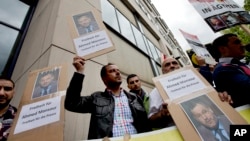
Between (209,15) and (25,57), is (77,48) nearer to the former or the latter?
(25,57)

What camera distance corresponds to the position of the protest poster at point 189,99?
1.24m

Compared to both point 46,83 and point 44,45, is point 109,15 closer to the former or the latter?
point 44,45

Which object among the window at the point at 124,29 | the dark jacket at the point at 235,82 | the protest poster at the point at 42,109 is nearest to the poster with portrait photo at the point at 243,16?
the dark jacket at the point at 235,82

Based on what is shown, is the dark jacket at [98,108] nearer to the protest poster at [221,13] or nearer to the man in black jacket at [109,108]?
the man in black jacket at [109,108]

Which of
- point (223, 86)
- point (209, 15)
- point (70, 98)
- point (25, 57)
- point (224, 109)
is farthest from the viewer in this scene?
point (25, 57)

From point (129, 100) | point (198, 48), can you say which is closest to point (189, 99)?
point (129, 100)

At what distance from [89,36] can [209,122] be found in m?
1.33

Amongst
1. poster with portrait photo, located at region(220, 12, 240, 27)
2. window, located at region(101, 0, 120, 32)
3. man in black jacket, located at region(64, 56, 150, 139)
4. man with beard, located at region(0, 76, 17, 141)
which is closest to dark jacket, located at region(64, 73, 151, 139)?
man in black jacket, located at region(64, 56, 150, 139)

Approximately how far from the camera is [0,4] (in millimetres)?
3568

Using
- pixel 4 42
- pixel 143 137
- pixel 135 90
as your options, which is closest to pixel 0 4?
pixel 4 42

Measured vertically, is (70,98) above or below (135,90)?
below

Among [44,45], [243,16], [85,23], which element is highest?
[44,45]

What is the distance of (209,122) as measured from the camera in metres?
1.25

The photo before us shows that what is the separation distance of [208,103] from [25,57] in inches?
124
